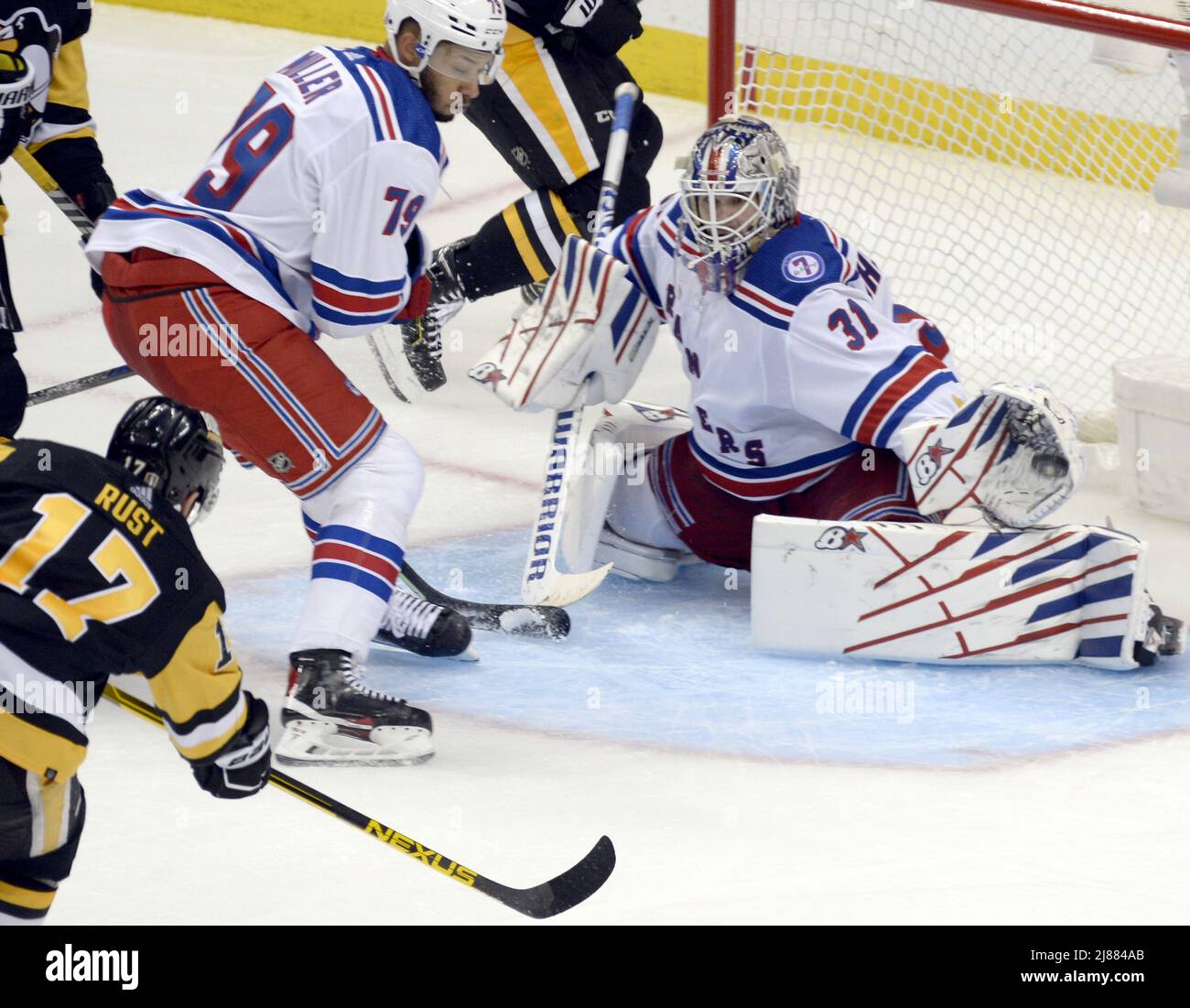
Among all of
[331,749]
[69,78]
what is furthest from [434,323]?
[331,749]

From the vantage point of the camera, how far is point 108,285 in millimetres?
2736

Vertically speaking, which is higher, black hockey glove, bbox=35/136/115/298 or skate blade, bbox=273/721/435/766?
black hockey glove, bbox=35/136/115/298

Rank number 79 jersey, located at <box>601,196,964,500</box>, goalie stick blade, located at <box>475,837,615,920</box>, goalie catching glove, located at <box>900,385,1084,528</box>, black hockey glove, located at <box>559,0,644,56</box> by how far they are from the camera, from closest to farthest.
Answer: goalie stick blade, located at <box>475,837,615,920</box> → goalie catching glove, located at <box>900,385,1084,528</box> → number 79 jersey, located at <box>601,196,964,500</box> → black hockey glove, located at <box>559,0,644,56</box>

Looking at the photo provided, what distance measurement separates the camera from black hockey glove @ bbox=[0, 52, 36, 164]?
305 cm

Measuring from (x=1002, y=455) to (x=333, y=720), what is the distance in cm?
112

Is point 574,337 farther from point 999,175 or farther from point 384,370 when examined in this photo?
point 999,175

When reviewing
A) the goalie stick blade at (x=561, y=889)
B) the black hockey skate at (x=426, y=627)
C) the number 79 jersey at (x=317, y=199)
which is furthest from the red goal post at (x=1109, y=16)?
the goalie stick blade at (x=561, y=889)

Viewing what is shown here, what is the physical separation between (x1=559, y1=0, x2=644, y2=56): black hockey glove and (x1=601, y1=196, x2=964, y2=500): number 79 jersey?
0.84 meters

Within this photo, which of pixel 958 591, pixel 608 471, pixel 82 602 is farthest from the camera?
pixel 608 471

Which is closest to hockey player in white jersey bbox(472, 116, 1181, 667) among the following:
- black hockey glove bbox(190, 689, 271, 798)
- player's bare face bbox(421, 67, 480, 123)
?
player's bare face bbox(421, 67, 480, 123)

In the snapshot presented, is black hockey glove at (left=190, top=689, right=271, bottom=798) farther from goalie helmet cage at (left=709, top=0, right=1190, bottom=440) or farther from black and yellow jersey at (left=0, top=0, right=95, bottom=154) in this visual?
goalie helmet cage at (left=709, top=0, right=1190, bottom=440)

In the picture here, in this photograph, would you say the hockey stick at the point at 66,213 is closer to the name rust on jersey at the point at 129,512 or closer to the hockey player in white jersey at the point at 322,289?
the hockey player in white jersey at the point at 322,289

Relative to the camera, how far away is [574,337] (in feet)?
10.8
